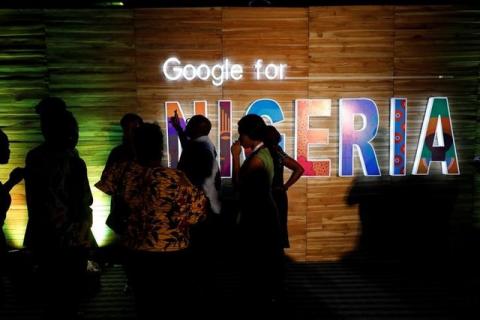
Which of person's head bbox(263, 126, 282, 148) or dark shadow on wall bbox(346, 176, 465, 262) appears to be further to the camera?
dark shadow on wall bbox(346, 176, 465, 262)

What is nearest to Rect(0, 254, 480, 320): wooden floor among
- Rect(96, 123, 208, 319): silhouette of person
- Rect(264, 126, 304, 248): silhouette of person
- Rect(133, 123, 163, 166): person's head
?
Rect(264, 126, 304, 248): silhouette of person

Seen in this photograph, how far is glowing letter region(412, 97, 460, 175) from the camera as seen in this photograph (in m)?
6.18

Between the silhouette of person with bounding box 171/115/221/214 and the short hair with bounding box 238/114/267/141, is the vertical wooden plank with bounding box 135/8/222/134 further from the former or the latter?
the short hair with bounding box 238/114/267/141

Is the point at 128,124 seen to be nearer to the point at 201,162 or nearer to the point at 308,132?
the point at 201,162

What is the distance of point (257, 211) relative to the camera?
14.0 feet

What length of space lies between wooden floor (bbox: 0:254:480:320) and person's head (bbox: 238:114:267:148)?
5.99 feet

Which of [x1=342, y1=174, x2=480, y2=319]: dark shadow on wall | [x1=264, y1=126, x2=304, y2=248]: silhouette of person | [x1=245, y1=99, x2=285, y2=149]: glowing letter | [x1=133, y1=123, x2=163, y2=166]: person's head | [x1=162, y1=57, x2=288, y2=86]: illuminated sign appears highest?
[x1=162, y1=57, x2=288, y2=86]: illuminated sign

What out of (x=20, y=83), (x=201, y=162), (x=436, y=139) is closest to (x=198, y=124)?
(x=201, y=162)

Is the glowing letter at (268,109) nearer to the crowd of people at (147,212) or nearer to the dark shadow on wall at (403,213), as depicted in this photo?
the crowd of people at (147,212)

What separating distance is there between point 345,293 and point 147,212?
3.10 metres

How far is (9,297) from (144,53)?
11.5 ft

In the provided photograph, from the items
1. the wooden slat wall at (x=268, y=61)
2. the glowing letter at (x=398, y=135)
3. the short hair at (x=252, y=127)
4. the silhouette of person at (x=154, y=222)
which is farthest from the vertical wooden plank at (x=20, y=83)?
the glowing letter at (x=398, y=135)

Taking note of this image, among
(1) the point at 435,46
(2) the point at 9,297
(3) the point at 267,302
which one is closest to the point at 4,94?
(2) the point at 9,297

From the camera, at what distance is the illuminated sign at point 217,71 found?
612 centimetres
